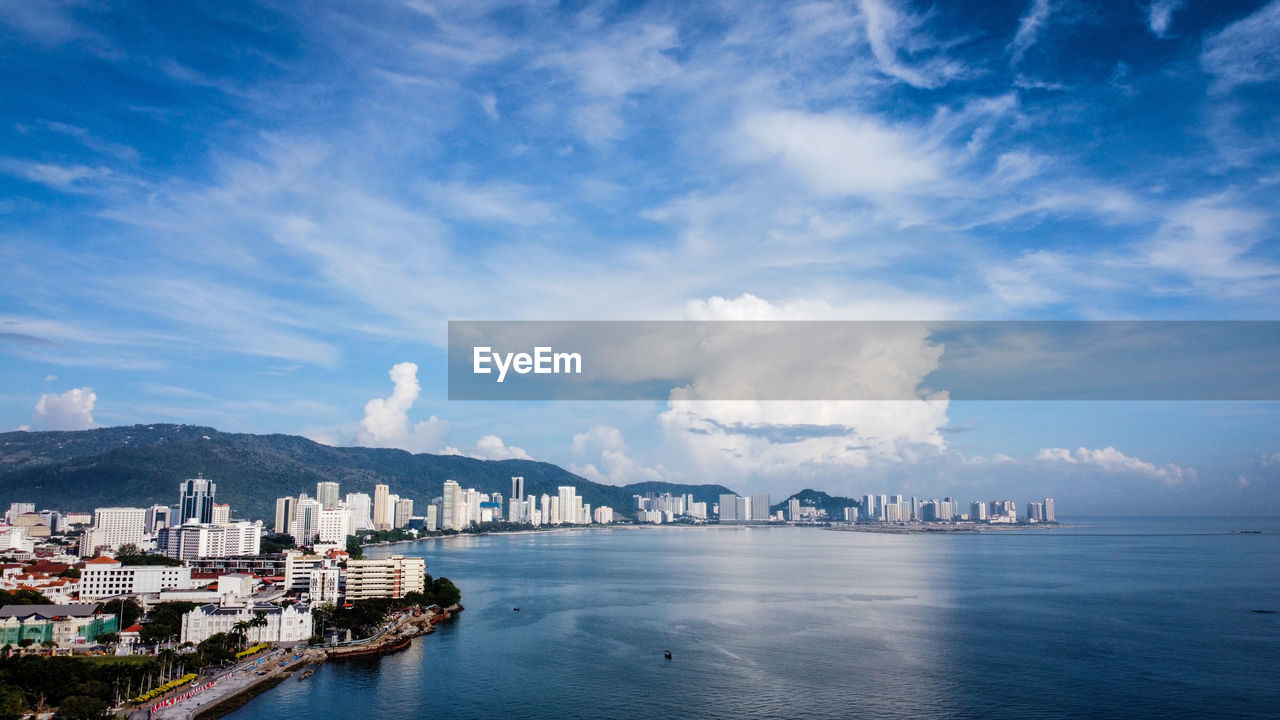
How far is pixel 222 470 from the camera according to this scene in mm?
63781

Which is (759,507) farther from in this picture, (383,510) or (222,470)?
(222,470)

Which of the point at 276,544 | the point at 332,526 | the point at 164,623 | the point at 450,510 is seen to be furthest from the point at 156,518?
the point at 164,623

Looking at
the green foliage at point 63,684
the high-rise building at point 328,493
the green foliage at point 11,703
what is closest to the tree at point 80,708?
the green foliage at point 63,684

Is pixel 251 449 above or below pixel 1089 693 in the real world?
above

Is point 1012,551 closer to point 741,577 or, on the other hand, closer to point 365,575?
point 741,577

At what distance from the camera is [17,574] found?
16.3m

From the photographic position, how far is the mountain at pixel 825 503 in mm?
92688

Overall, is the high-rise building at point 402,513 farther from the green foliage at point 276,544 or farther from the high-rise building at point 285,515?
the green foliage at point 276,544

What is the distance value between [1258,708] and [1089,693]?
5.20 feet

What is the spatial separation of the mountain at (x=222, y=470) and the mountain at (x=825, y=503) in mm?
15240

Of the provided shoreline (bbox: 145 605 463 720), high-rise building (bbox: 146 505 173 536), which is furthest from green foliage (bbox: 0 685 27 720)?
high-rise building (bbox: 146 505 173 536)

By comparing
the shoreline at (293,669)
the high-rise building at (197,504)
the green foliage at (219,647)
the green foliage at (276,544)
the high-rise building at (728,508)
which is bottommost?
the high-rise building at (728,508)

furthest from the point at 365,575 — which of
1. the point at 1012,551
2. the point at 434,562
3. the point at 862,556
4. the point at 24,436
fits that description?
the point at 24,436

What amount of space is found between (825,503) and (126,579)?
87.0 meters
